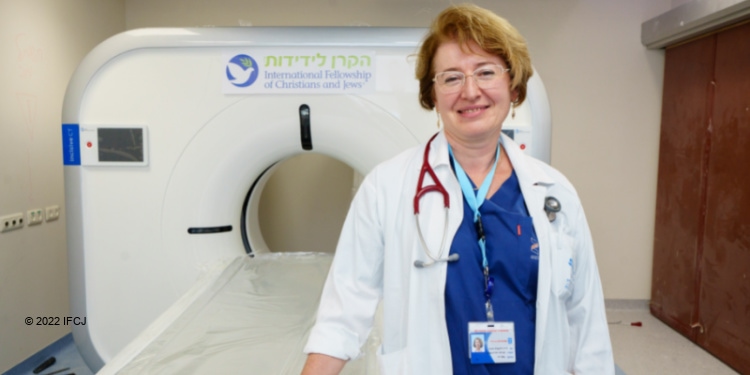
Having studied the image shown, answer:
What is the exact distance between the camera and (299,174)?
3.33 metres

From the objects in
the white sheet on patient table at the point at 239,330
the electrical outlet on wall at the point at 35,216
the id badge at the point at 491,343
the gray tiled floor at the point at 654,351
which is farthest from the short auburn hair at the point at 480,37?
the electrical outlet on wall at the point at 35,216

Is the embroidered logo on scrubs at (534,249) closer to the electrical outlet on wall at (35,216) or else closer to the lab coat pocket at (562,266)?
the lab coat pocket at (562,266)

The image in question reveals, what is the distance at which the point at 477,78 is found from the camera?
89 centimetres

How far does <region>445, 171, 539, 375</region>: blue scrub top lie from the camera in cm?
86

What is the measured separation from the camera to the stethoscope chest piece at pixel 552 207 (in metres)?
0.90

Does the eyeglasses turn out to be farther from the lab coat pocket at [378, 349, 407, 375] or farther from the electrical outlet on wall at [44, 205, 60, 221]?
the electrical outlet on wall at [44, 205, 60, 221]

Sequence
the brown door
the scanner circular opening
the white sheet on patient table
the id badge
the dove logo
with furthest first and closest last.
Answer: the scanner circular opening
the brown door
the dove logo
the white sheet on patient table
the id badge

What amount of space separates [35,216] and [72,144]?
1.04 m

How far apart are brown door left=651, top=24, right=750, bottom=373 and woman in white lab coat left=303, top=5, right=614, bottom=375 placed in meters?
2.01

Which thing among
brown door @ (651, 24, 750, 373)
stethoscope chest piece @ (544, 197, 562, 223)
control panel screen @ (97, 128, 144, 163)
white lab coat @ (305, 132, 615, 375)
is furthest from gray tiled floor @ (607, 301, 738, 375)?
control panel screen @ (97, 128, 144, 163)

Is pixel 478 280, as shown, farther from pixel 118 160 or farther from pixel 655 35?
pixel 655 35

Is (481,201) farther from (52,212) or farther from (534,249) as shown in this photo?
(52,212)

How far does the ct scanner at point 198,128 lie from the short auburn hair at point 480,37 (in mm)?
736

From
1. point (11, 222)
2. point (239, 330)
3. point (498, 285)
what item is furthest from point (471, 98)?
point (11, 222)
